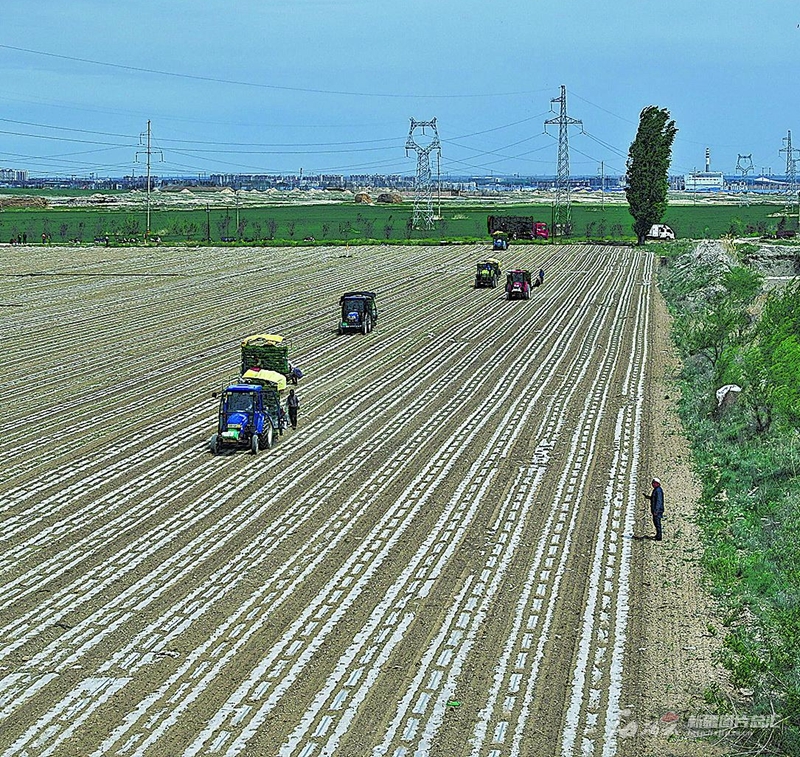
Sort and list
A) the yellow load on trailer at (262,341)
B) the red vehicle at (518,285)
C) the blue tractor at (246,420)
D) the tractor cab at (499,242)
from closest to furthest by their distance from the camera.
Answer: the blue tractor at (246,420), the yellow load on trailer at (262,341), the red vehicle at (518,285), the tractor cab at (499,242)

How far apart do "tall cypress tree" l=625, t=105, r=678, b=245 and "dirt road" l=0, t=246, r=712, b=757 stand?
5710cm

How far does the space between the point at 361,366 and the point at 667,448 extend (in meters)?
15.2

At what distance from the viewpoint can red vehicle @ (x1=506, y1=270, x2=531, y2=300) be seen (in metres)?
63.7

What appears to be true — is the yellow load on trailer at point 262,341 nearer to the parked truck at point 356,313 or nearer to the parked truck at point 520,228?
the parked truck at point 356,313

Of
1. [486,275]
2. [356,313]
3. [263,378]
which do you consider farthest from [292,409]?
[486,275]

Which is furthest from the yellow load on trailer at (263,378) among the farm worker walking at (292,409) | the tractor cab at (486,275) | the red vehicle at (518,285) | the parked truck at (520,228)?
the parked truck at (520,228)

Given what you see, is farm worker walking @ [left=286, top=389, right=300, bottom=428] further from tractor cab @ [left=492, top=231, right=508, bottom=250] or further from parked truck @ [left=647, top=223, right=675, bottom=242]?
parked truck @ [left=647, top=223, right=675, bottom=242]

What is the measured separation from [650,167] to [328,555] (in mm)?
85815

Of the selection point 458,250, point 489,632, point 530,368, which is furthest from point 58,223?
point 489,632

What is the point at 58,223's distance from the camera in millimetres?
144375

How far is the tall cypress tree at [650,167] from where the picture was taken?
327 feet

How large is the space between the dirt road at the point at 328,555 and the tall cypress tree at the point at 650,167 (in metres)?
57.1

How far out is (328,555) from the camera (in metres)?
20.5

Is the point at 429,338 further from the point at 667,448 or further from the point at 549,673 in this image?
the point at 549,673
